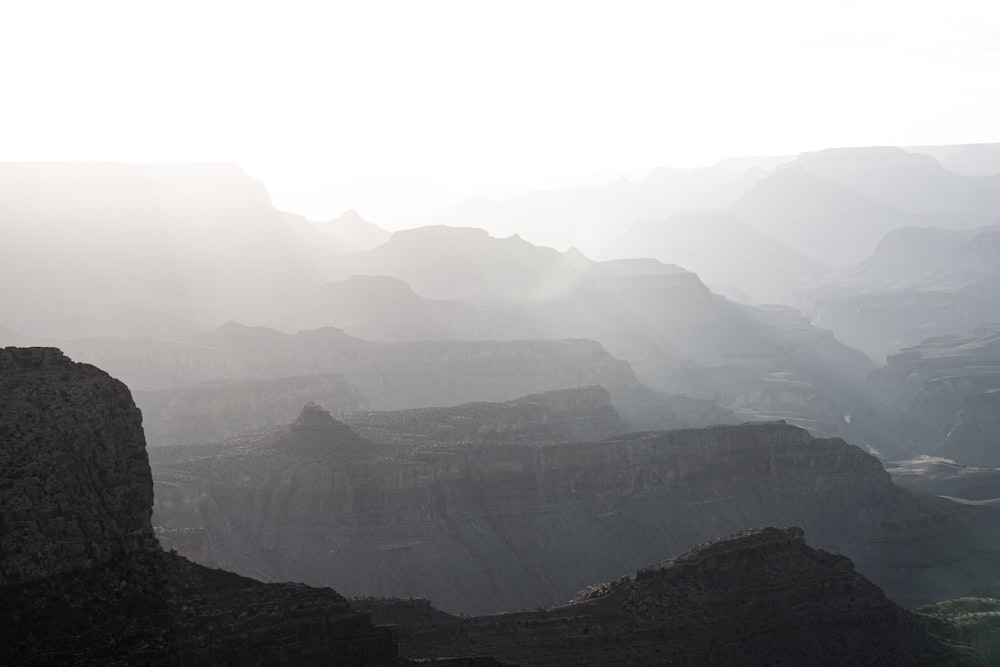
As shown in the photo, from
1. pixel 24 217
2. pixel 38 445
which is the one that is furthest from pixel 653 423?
pixel 38 445

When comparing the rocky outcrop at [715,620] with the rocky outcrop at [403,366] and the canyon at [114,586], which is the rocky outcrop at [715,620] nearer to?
the canyon at [114,586]

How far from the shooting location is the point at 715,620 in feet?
180

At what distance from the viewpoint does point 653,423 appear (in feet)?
435

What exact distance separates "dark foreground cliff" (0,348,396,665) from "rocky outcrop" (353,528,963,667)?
1163 centimetres

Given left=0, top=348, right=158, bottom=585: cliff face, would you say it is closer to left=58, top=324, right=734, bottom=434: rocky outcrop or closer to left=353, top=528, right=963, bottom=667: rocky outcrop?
left=353, top=528, right=963, bottom=667: rocky outcrop

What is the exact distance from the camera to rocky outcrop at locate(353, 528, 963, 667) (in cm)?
5081

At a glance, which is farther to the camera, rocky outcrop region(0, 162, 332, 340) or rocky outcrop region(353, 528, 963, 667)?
rocky outcrop region(0, 162, 332, 340)

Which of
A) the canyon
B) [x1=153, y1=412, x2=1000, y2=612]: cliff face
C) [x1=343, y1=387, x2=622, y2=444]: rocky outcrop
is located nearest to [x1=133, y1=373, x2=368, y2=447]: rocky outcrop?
[x1=343, y1=387, x2=622, y2=444]: rocky outcrop

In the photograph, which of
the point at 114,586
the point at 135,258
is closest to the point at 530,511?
the point at 114,586

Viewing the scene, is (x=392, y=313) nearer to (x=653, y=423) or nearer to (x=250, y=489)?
(x=653, y=423)

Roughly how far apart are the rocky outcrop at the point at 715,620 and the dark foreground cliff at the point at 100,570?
1163 cm

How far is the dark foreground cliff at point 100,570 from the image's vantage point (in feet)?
109

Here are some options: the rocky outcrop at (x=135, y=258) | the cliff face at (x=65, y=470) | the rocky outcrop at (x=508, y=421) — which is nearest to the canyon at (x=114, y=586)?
the cliff face at (x=65, y=470)

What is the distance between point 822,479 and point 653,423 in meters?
29.5
